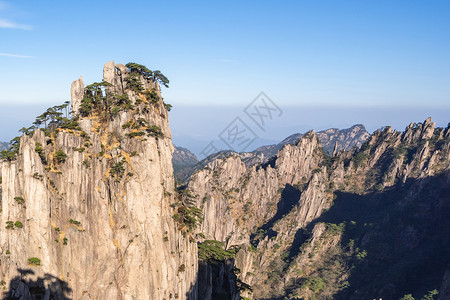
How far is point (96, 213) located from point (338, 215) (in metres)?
126

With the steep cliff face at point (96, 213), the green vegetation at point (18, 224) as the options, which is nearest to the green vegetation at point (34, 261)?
the steep cliff face at point (96, 213)

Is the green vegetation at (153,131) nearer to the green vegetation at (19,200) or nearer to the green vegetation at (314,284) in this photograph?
the green vegetation at (19,200)

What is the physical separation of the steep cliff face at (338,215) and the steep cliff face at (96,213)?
44196mm

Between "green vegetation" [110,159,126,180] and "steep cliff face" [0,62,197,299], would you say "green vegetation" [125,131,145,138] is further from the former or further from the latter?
"green vegetation" [110,159,126,180]

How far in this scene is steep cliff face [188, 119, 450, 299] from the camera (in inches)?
4737

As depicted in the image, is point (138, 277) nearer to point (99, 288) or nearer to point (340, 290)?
point (99, 288)

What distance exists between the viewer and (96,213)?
5938 centimetres

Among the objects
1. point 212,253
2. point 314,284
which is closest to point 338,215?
point 314,284

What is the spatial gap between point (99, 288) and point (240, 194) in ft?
363

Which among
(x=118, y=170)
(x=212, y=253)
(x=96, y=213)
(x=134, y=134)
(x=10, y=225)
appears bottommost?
(x=212, y=253)

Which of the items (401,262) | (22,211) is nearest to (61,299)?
(22,211)

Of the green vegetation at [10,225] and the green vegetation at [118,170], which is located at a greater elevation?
the green vegetation at [118,170]

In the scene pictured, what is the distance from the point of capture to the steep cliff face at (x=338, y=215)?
120 meters

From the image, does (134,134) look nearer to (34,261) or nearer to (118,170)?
(118,170)
